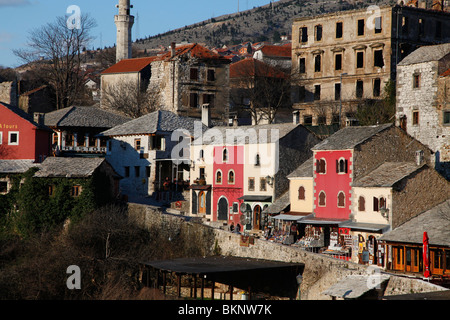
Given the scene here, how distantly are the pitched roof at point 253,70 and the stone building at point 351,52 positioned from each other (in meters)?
3.03

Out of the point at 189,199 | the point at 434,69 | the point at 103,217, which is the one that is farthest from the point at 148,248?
the point at 434,69

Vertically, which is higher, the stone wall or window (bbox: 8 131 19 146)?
window (bbox: 8 131 19 146)

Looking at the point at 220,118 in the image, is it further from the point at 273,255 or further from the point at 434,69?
the point at 273,255

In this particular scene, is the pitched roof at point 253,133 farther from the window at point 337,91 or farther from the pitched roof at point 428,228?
the pitched roof at point 428,228

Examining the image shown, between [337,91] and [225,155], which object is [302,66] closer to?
Answer: [337,91]

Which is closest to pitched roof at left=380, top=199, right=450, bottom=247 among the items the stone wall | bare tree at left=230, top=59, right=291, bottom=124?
the stone wall

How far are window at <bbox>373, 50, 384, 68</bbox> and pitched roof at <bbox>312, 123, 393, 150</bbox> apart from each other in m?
18.9

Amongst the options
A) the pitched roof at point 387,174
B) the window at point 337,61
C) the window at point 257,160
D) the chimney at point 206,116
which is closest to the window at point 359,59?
the window at point 337,61

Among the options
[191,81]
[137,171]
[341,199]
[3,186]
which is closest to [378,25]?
[191,81]

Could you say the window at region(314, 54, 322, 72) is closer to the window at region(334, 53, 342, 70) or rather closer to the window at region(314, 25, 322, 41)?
the window at region(314, 25, 322, 41)

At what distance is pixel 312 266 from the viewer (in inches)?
1607

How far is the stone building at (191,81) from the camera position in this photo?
72.3 m

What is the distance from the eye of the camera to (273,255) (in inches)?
1719

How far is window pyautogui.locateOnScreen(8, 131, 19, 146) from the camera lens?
57656 mm
